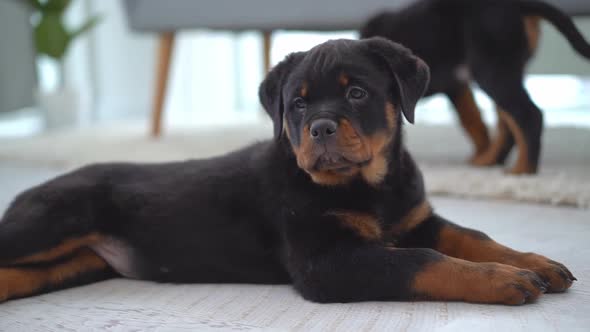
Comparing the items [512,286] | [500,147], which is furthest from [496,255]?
[500,147]

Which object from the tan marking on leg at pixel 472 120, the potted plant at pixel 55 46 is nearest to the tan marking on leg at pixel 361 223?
the tan marking on leg at pixel 472 120

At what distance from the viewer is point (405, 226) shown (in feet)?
6.25

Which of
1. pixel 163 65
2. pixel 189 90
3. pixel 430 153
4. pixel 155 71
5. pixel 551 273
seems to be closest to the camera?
pixel 551 273

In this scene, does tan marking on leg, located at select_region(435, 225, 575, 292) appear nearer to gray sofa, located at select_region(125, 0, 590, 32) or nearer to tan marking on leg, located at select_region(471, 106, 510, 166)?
tan marking on leg, located at select_region(471, 106, 510, 166)

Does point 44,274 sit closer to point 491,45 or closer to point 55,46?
point 491,45

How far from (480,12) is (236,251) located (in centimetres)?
180

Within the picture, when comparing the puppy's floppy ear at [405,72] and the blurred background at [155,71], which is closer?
the puppy's floppy ear at [405,72]

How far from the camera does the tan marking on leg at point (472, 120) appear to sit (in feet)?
11.8

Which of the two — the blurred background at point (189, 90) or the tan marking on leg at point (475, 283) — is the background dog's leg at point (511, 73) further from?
the tan marking on leg at point (475, 283)

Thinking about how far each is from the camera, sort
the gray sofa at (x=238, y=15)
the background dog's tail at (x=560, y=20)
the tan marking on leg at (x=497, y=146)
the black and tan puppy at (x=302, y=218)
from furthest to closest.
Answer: the gray sofa at (x=238, y=15), the tan marking on leg at (x=497, y=146), the background dog's tail at (x=560, y=20), the black and tan puppy at (x=302, y=218)

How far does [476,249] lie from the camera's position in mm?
1858

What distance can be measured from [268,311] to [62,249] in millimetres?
639

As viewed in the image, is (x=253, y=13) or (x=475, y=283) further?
(x=253, y=13)

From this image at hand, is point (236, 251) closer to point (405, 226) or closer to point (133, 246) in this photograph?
point (133, 246)
